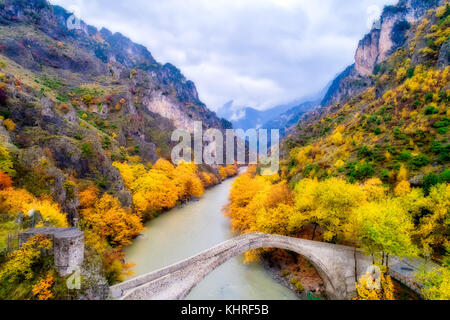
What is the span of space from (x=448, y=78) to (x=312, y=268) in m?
25.9

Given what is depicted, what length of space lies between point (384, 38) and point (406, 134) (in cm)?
7712

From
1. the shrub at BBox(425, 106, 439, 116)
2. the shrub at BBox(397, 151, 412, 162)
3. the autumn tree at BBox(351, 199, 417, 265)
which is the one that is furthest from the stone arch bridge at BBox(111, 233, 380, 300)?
the shrub at BBox(425, 106, 439, 116)

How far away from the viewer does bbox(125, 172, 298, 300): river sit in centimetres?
1650

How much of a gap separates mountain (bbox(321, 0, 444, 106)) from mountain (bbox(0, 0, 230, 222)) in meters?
64.0

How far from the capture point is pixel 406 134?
24188 mm

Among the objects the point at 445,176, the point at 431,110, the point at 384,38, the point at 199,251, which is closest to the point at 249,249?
the point at 199,251

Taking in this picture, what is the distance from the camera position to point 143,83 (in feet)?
243

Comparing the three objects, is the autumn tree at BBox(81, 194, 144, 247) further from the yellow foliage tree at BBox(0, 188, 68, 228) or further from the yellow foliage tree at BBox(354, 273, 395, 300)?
the yellow foliage tree at BBox(354, 273, 395, 300)

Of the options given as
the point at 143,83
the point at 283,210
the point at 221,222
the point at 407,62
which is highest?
the point at 143,83

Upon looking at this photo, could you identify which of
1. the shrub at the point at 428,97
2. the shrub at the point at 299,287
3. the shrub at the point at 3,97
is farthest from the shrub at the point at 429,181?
the shrub at the point at 3,97

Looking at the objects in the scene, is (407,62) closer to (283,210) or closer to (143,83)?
(283,210)

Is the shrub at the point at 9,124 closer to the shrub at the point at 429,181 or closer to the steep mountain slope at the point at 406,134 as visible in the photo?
the steep mountain slope at the point at 406,134

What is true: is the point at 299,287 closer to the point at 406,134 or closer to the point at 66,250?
the point at 66,250
